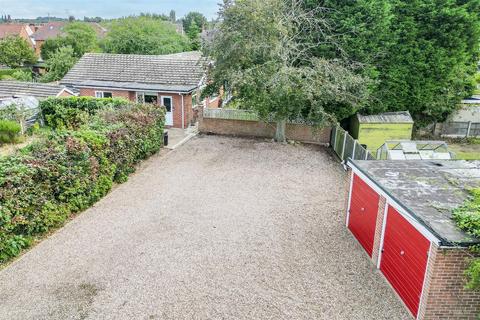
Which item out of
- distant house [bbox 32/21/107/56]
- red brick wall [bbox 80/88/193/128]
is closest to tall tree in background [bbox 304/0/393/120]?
red brick wall [bbox 80/88/193/128]

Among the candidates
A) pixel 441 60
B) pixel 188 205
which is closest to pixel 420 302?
pixel 188 205

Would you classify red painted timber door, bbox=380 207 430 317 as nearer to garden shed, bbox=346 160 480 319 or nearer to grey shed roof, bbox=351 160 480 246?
garden shed, bbox=346 160 480 319

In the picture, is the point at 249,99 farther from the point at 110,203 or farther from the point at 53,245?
the point at 53,245

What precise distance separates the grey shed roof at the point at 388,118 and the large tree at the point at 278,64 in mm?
2012

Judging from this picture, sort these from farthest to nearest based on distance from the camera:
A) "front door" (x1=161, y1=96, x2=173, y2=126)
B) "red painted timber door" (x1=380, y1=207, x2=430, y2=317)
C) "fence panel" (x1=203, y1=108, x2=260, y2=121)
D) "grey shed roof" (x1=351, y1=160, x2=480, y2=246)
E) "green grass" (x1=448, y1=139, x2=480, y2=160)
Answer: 1. "front door" (x1=161, y1=96, x2=173, y2=126)
2. "fence panel" (x1=203, y1=108, x2=260, y2=121)
3. "green grass" (x1=448, y1=139, x2=480, y2=160)
4. "red painted timber door" (x1=380, y1=207, x2=430, y2=317)
5. "grey shed roof" (x1=351, y1=160, x2=480, y2=246)

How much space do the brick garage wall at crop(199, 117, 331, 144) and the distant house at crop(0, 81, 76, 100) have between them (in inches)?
373

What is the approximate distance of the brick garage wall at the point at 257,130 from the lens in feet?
66.1

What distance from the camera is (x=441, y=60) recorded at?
19562mm

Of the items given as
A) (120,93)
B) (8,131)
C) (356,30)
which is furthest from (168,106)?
(356,30)

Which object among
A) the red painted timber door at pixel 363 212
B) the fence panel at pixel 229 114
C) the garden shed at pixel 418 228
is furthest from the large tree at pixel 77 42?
the garden shed at pixel 418 228

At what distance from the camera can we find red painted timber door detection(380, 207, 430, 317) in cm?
701

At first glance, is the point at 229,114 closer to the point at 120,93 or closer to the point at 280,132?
the point at 280,132

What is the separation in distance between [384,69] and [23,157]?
17410 mm

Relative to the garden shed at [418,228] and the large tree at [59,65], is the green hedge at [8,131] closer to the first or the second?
the garden shed at [418,228]
